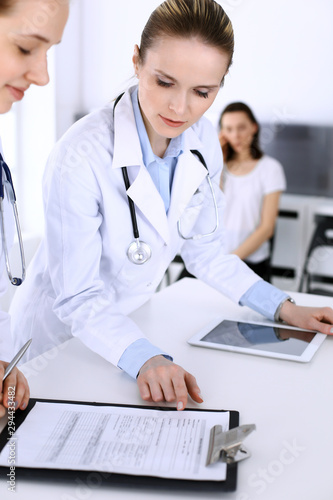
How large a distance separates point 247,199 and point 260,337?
1985 millimetres

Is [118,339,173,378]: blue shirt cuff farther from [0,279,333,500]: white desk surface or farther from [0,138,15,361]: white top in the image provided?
[0,138,15,361]: white top

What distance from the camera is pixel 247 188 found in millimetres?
3211

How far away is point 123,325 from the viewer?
1.14 meters

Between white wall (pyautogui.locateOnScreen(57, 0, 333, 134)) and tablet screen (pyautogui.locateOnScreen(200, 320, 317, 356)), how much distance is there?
2.53 meters

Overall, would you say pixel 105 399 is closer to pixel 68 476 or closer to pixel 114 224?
pixel 68 476

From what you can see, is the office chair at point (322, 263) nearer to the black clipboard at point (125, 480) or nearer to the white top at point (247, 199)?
the white top at point (247, 199)

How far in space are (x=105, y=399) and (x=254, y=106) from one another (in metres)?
3.07

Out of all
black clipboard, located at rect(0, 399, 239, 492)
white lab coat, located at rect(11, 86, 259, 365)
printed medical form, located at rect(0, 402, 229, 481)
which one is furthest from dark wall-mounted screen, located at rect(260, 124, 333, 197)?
black clipboard, located at rect(0, 399, 239, 492)

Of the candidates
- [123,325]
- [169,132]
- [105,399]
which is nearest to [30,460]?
[105,399]

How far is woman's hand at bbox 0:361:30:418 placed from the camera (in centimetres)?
91

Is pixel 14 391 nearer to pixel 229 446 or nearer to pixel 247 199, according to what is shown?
pixel 229 446

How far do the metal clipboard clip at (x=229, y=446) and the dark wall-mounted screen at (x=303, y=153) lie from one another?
9.90 ft

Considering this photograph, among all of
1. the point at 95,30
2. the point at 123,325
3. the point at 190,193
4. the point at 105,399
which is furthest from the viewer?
the point at 95,30

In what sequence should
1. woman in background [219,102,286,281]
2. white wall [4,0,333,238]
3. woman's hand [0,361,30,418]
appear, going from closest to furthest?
woman's hand [0,361,30,418] < woman in background [219,102,286,281] < white wall [4,0,333,238]
